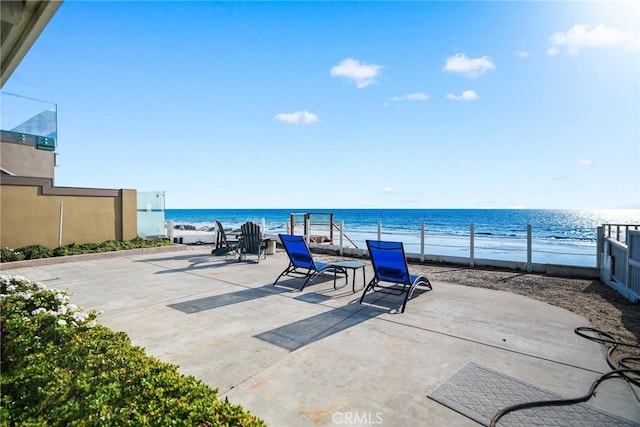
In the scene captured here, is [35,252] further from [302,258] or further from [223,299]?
[302,258]

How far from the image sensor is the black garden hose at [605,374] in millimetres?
2453

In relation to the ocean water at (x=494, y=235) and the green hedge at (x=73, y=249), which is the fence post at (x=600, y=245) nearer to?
the ocean water at (x=494, y=235)

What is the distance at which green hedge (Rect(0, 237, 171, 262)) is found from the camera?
895 centimetres

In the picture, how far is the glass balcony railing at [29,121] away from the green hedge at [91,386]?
1328 centimetres

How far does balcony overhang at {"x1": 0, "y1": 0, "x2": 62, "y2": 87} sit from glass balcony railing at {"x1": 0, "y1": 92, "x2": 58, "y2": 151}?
39.5 ft

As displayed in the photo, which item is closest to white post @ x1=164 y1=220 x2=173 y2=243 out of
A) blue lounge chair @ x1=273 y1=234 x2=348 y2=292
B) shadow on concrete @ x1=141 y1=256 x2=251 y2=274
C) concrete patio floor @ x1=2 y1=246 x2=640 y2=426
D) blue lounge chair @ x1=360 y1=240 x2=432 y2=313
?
shadow on concrete @ x1=141 y1=256 x2=251 y2=274

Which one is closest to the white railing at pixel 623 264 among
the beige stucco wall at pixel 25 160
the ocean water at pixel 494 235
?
the ocean water at pixel 494 235

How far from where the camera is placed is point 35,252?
936 cm

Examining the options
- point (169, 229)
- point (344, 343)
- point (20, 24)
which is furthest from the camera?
point (169, 229)

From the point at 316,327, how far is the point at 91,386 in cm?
246

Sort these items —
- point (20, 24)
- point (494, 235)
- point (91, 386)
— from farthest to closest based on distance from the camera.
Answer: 1. point (494, 235)
2. point (20, 24)
3. point (91, 386)

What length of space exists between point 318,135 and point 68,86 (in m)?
16.8

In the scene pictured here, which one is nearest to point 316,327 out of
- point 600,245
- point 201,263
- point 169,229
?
point 201,263

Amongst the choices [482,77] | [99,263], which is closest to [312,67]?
[482,77]
